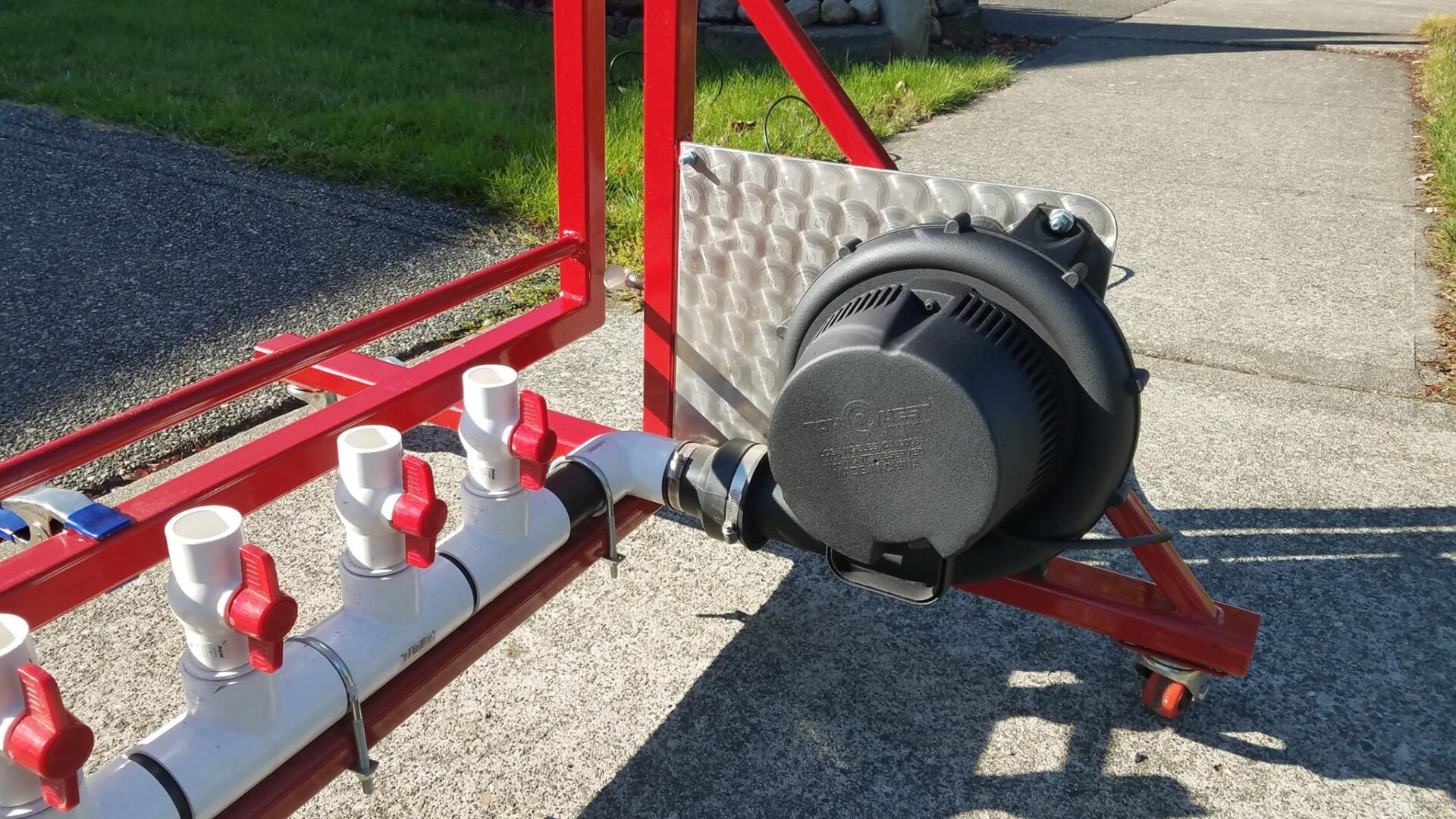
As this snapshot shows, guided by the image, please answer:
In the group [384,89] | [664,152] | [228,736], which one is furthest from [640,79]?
[228,736]

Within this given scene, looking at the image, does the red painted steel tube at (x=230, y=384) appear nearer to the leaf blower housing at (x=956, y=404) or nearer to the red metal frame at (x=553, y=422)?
the red metal frame at (x=553, y=422)

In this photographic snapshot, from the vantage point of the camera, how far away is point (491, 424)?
1267 millimetres

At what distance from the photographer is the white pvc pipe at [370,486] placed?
109 centimetres

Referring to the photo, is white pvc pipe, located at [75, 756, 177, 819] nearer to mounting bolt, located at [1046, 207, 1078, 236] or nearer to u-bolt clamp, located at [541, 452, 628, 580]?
u-bolt clamp, located at [541, 452, 628, 580]

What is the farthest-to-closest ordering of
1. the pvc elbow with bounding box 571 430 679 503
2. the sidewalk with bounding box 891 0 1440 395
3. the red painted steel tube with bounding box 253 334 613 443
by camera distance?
the sidewalk with bounding box 891 0 1440 395 < the red painted steel tube with bounding box 253 334 613 443 < the pvc elbow with bounding box 571 430 679 503

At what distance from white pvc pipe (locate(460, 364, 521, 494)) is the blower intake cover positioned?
1.01ft

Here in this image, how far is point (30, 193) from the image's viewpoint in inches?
138

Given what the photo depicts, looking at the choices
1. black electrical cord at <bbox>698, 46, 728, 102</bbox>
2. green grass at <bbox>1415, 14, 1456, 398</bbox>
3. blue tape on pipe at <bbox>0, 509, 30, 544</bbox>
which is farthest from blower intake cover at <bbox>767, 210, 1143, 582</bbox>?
black electrical cord at <bbox>698, 46, 728, 102</bbox>

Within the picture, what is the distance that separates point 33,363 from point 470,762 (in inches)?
64.0

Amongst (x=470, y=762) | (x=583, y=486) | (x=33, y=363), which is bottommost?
(x=470, y=762)

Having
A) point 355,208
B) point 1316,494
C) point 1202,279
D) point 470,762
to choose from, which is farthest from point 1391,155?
point 470,762

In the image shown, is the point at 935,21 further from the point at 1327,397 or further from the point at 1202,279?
the point at 1327,397

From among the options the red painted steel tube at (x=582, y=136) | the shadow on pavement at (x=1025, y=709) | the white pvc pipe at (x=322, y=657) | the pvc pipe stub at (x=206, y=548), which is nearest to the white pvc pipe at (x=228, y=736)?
the white pvc pipe at (x=322, y=657)

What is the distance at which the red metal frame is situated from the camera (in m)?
1.17
